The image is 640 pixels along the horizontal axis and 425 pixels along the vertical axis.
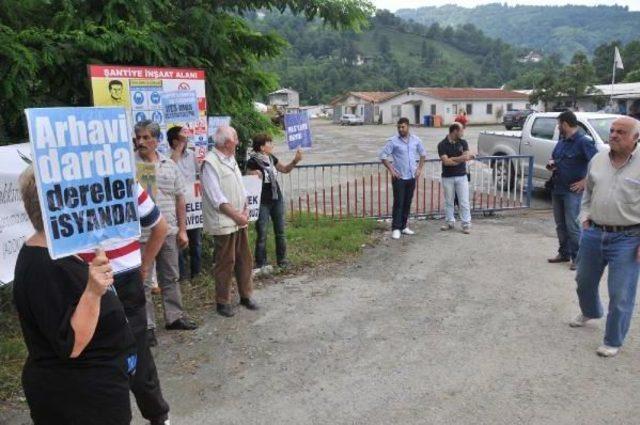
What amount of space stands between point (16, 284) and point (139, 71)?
4.15m

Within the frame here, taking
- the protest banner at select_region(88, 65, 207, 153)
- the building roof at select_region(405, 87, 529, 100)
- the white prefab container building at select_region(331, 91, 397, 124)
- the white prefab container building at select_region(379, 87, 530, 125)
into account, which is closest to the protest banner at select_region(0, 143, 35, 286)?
the protest banner at select_region(88, 65, 207, 153)

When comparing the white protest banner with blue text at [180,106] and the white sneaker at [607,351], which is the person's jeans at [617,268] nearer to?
the white sneaker at [607,351]

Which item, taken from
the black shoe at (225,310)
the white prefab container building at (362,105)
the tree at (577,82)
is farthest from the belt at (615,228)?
the white prefab container building at (362,105)

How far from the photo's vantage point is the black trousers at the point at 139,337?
3.39 m

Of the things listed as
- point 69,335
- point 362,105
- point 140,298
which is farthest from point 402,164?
point 362,105

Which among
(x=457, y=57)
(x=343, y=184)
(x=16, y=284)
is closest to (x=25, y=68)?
(x=16, y=284)

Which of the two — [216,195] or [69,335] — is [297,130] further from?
[69,335]

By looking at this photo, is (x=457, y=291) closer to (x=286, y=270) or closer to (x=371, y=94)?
(x=286, y=270)

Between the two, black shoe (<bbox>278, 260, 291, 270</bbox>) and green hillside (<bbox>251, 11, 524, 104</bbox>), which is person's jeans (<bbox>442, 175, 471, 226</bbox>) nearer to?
black shoe (<bbox>278, 260, 291, 270</bbox>)

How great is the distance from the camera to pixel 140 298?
137 inches

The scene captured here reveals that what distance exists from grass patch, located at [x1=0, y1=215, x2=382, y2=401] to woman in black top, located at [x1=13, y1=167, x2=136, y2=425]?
89.7 inches

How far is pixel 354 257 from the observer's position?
808cm

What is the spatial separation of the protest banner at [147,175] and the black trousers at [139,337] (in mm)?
1688

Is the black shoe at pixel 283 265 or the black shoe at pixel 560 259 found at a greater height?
the black shoe at pixel 283 265
